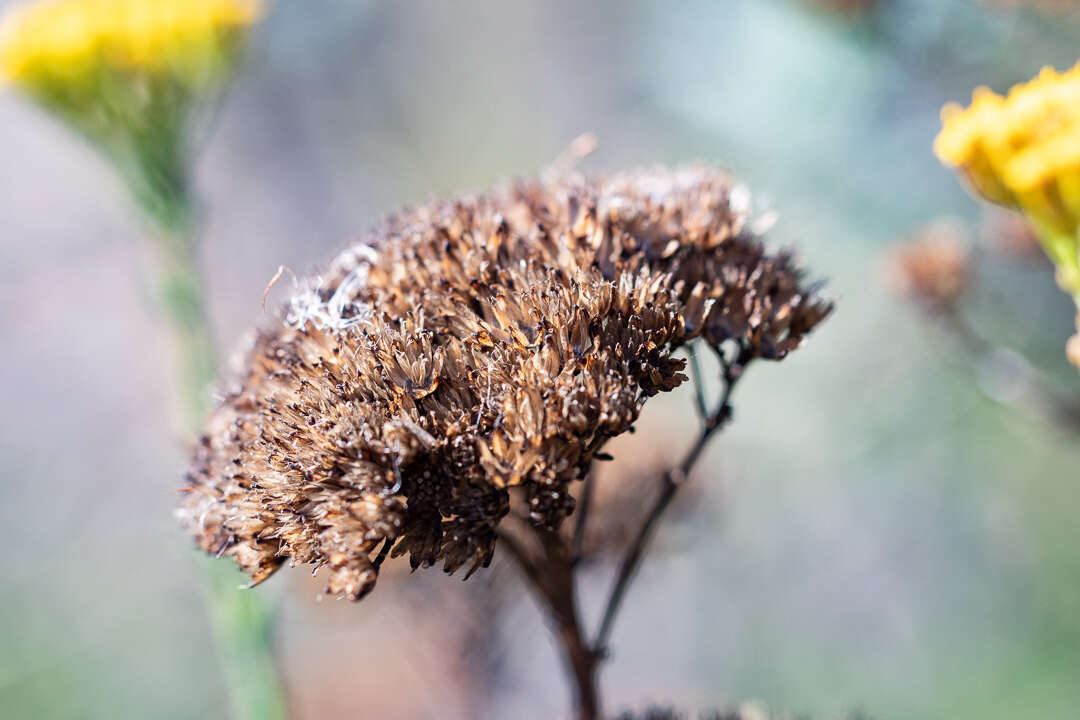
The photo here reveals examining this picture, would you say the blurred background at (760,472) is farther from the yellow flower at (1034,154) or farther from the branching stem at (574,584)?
the yellow flower at (1034,154)

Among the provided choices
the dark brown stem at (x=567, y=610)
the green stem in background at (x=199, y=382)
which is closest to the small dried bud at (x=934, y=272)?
the dark brown stem at (x=567, y=610)

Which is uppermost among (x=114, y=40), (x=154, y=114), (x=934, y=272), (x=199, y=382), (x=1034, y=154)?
(x=114, y=40)

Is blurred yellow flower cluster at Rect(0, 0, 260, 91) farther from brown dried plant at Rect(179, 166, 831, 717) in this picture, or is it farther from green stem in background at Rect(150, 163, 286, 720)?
brown dried plant at Rect(179, 166, 831, 717)

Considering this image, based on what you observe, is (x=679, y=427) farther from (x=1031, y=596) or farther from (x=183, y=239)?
(x=1031, y=596)

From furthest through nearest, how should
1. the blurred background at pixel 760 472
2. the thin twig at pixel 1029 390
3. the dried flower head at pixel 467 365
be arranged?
the blurred background at pixel 760 472, the thin twig at pixel 1029 390, the dried flower head at pixel 467 365

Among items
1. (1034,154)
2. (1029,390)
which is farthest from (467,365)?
(1029,390)

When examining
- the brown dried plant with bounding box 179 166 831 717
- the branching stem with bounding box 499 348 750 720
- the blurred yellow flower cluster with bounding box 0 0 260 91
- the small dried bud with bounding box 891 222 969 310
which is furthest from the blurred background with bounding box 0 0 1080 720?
the brown dried plant with bounding box 179 166 831 717

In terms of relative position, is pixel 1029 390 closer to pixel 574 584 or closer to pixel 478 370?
pixel 574 584
